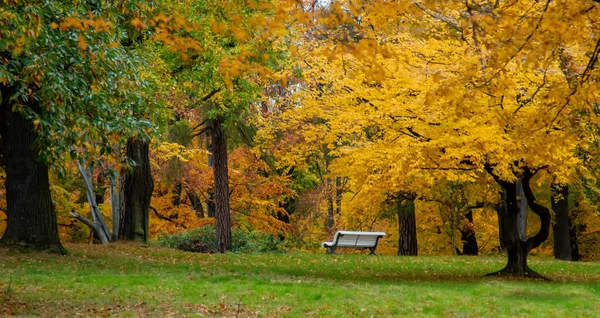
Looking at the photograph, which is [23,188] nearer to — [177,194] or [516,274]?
[516,274]

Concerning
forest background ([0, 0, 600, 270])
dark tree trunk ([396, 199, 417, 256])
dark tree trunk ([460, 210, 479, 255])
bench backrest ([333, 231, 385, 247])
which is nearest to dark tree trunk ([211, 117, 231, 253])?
forest background ([0, 0, 600, 270])

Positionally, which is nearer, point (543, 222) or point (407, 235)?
point (543, 222)

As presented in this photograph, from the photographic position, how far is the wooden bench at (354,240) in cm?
2035

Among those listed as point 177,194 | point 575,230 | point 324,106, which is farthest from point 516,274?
point 177,194

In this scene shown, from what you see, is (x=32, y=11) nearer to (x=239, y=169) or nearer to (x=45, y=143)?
(x=45, y=143)

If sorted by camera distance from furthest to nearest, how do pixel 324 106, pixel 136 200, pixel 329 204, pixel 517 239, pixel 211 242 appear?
pixel 329 204, pixel 211 242, pixel 136 200, pixel 324 106, pixel 517 239

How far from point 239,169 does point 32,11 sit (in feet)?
77.5

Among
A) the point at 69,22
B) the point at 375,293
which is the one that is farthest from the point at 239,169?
the point at 69,22

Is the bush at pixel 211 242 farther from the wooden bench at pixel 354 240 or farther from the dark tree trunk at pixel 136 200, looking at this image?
the wooden bench at pixel 354 240

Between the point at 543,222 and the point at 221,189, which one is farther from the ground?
the point at 221,189

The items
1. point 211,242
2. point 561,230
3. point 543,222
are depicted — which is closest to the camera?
point 543,222

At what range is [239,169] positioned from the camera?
102ft

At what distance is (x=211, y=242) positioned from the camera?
22.5 metres

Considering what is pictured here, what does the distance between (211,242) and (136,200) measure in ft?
10.7
